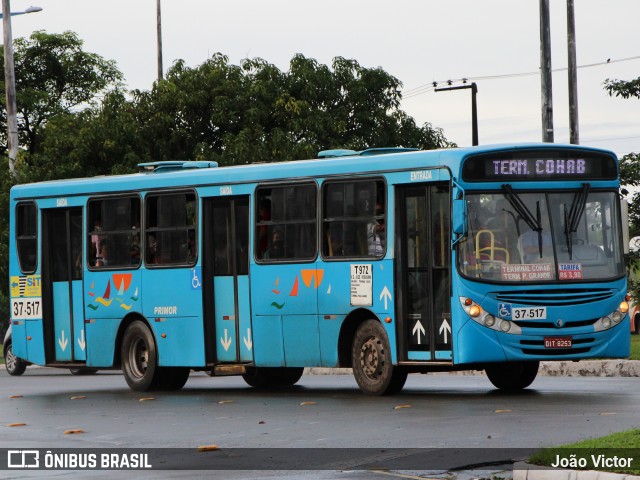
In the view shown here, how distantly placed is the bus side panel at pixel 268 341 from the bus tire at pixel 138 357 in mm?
2080

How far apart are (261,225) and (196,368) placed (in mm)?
2360

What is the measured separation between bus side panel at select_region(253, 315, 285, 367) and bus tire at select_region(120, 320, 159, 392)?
2.08 m

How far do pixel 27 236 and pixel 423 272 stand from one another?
8047 millimetres

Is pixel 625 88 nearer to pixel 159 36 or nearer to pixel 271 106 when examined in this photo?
pixel 271 106

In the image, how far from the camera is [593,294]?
58.2ft

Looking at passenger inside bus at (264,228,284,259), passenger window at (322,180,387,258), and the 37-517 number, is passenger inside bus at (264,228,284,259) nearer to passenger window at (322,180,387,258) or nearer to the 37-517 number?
passenger window at (322,180,387,258)

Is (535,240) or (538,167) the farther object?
(538,167)

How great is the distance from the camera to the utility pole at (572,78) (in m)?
31.6

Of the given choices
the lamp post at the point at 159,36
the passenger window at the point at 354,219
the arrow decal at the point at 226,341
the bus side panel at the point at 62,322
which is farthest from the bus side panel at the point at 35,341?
the lamp post at the point at 159,36

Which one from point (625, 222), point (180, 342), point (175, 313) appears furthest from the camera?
point (175, 313)

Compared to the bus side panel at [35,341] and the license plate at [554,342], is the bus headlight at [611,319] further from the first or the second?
the bus side panel at [35,341]

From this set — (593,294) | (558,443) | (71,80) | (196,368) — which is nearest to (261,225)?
(196,368)

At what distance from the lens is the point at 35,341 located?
915 inches

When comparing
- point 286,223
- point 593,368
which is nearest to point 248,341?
point 286,223
